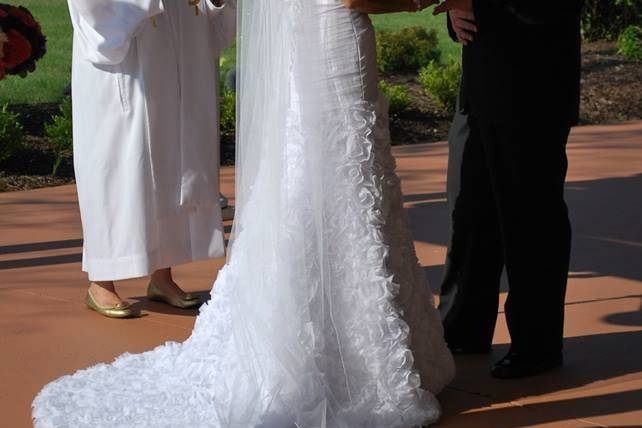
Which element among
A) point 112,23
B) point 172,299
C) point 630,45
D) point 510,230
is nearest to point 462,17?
point 510,230

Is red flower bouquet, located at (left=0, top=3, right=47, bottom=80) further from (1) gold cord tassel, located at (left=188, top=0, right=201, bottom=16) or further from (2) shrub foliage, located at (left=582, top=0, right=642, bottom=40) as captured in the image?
(2) shrub foliage, located at (left=582, top=0, right=642, bottom=40)

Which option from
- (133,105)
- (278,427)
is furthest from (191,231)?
(278,427)

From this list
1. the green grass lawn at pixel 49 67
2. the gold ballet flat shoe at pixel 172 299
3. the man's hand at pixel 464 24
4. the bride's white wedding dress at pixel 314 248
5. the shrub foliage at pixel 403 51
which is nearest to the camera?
the bride's white wedding dress at pixel 314 248

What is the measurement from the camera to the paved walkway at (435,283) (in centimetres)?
443

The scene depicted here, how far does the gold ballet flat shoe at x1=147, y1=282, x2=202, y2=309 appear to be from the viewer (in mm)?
5805

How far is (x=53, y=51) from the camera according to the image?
45.8ft

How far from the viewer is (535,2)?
4.43 metres

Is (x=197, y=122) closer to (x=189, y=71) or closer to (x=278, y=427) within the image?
(x=189, y=71)

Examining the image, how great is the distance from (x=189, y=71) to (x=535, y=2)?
6.00 feet

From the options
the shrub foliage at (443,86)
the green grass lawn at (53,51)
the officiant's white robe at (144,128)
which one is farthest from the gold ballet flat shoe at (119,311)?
the shrub foliage at (443,86)

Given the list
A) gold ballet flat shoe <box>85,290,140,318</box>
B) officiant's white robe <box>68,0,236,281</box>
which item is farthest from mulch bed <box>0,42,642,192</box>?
officiant's white robe <box>68,0,236,281</box>

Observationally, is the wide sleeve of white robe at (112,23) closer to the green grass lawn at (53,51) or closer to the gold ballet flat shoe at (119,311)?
the gold ballet flat shoe at (119,311)

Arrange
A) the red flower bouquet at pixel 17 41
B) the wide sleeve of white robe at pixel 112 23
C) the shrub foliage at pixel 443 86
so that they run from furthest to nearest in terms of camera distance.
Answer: the shrub foliage at pixel 443 86, the red flower bouquet at pixel 17 41, the wide sleeve of white robe at pixel 112 23

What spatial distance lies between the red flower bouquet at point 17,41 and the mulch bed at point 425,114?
2660 millimetres
